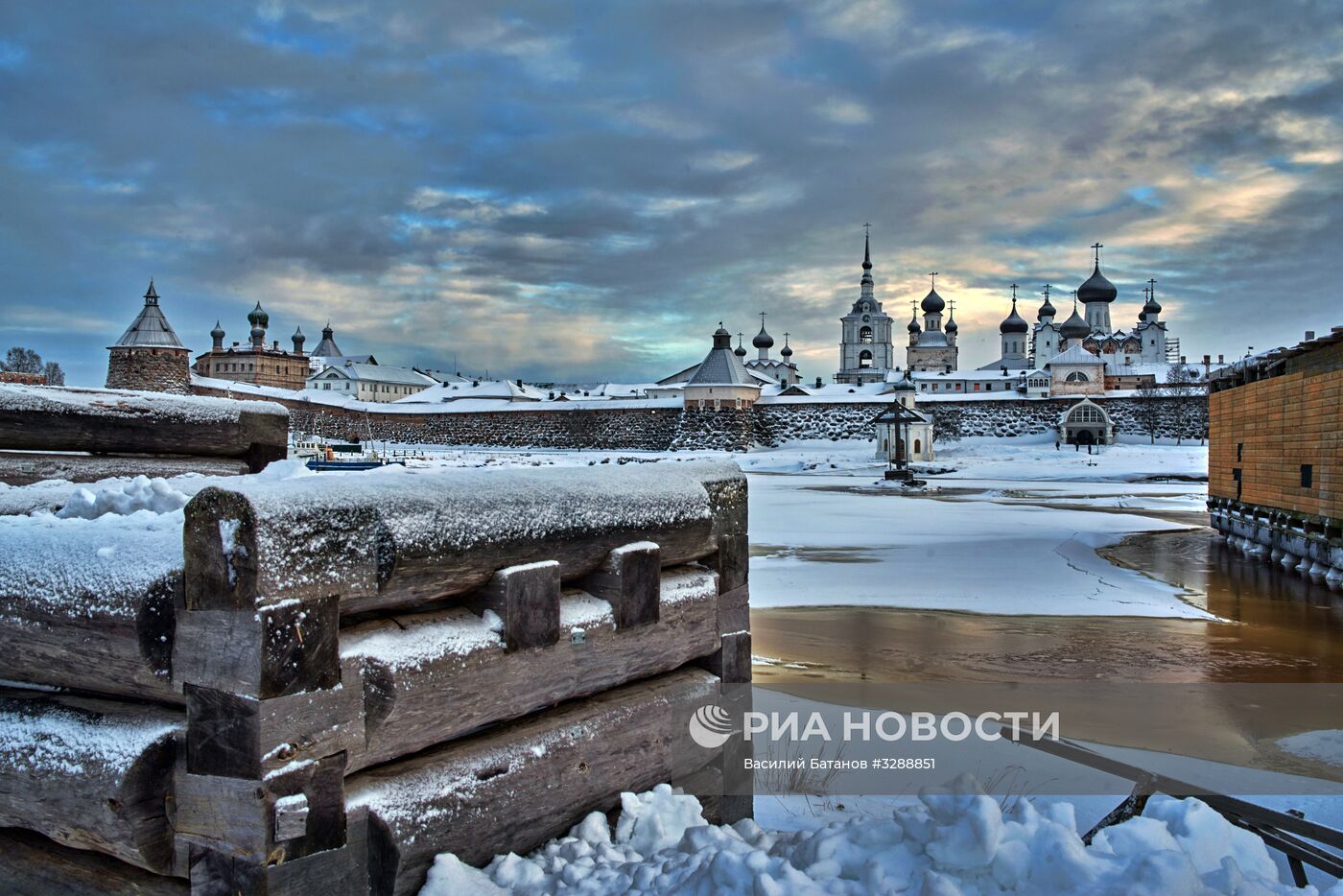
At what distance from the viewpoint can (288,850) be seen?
6.95 ft

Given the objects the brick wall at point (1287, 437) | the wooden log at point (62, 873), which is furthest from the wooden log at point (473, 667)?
the brick wall at point (1287, 437)

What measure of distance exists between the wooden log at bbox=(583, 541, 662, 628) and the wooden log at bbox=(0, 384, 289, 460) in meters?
2.79

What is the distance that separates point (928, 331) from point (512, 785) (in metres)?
99.0

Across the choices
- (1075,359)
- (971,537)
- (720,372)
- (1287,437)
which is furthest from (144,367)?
(1075,359)

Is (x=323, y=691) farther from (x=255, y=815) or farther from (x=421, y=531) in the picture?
(x=421, y=531)

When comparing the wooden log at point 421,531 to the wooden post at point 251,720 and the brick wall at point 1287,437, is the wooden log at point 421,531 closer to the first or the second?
the wooden post at point 251,720

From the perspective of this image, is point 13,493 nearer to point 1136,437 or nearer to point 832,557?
point 832,557

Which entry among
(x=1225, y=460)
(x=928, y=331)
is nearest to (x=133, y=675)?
(x=1225, y=460)

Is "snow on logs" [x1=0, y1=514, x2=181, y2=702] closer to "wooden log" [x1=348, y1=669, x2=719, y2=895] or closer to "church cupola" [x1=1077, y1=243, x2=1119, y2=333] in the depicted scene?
"wooden log" [x1=348, y1=669, x2=719, y2=895]

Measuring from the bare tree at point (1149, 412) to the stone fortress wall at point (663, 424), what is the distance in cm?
24

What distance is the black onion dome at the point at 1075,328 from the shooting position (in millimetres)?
77312

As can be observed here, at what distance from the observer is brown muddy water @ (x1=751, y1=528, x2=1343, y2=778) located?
5566 millimetres

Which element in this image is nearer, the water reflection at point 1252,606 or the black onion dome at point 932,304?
the water reflection at point 1252,606

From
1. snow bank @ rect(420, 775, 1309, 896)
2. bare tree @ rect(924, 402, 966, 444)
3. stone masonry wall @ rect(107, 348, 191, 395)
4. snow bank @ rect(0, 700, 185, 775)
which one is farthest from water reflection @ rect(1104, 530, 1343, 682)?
stone masonry wall @ rect(107, 348, 191, 395)
